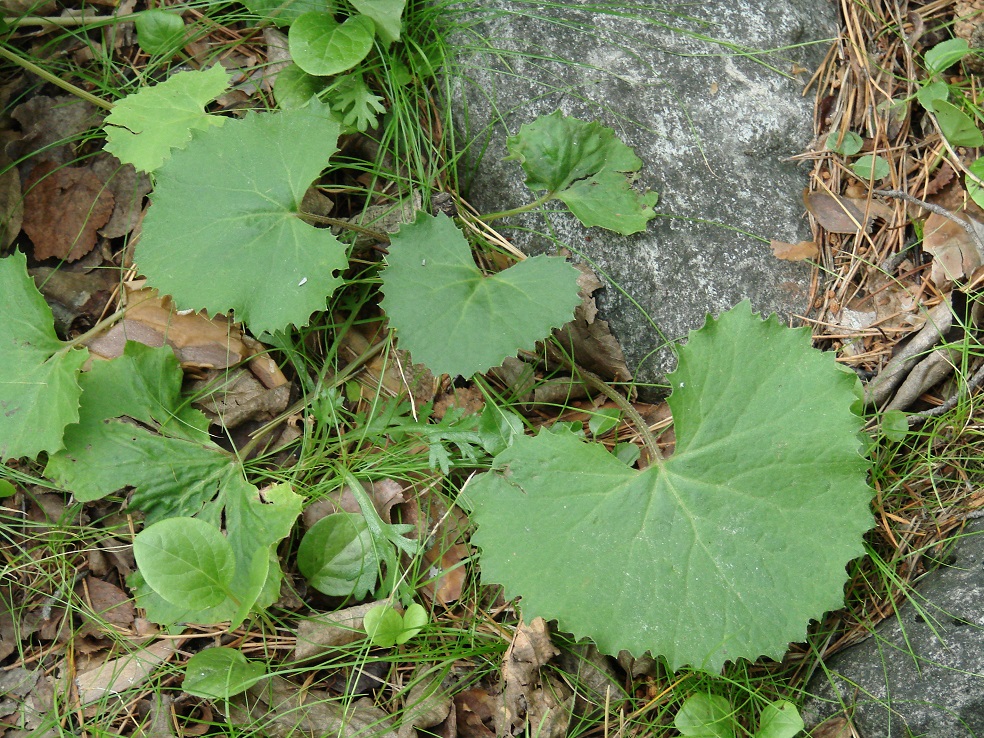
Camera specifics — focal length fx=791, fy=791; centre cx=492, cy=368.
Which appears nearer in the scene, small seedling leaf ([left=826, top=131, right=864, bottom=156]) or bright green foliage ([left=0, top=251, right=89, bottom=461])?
bright green foliage ([left=0, top=251, right=89, bottom=461])

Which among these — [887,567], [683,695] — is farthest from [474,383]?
[887,567]

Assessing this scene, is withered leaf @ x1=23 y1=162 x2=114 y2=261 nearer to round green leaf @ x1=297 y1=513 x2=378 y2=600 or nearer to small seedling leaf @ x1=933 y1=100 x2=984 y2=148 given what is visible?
round green leaf @ x1=297 y1=513 x2=378 y2=600

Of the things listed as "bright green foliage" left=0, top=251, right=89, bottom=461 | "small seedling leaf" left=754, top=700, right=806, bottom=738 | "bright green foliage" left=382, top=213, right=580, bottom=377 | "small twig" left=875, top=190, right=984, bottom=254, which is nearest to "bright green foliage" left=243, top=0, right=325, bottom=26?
"bright green foliage" left=382, top=213, right=580, bottom=377

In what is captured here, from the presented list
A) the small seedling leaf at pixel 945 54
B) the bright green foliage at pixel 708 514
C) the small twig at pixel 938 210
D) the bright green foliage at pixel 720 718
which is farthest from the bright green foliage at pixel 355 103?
the bright green foliage at pixel 720 718

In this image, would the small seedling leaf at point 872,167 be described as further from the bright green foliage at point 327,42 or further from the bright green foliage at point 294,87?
the bright green foliage at point 294,87

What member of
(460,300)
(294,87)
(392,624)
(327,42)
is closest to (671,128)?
(460,300)

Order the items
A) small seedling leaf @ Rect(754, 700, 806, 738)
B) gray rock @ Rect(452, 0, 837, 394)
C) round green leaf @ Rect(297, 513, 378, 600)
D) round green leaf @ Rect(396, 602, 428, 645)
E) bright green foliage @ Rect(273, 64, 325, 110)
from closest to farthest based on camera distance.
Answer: small seedling leaf @ Rect(754, 700, 806, 738)
round green leaf @ Rect(396, 602, 428, 645)
round green leaf @ Rect(297, 513, 378, 600)
gray rock @ Rect(452, 0, 837, 394)
bright green foliage @ Rect(273, 64, 325, 110)
